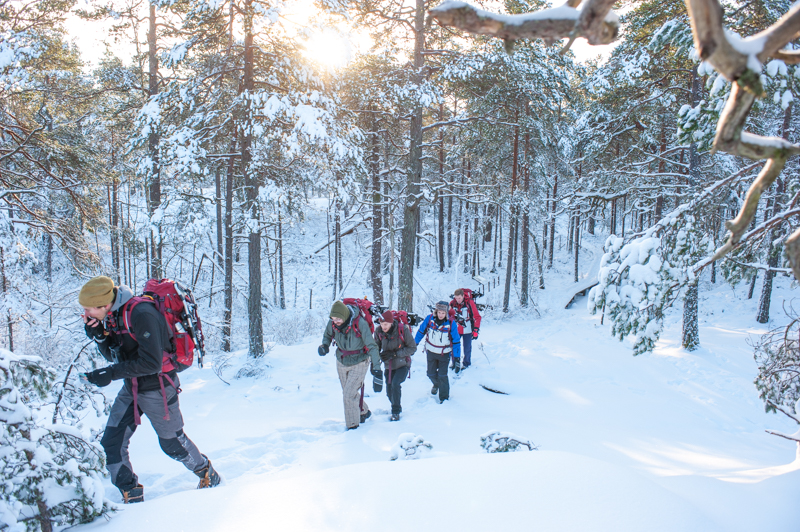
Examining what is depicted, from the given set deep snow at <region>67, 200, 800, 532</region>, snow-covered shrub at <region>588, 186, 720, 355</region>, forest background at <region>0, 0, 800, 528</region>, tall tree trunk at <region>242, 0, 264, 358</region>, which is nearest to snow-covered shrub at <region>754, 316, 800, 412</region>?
forest background at <region>0, 0, 800, 528</region>

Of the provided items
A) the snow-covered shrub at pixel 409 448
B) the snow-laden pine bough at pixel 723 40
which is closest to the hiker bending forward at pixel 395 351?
the snow-covered shrub at pixel 409 448

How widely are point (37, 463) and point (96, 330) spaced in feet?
4.54

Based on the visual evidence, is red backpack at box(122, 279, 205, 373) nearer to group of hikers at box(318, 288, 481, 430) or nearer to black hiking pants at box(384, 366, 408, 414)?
group of hikers at box(318, 288, 481, 430)

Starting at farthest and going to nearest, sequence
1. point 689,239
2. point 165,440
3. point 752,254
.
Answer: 1. point 752,254
2. point 689,239
3. point 165,440

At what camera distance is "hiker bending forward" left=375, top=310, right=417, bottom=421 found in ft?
20.3

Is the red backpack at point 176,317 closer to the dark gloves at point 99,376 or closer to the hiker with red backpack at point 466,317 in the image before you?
the dark gloves at point 99,376

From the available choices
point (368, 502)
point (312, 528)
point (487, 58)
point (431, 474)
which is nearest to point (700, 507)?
point (431, 474)

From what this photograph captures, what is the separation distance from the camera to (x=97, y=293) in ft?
10.5

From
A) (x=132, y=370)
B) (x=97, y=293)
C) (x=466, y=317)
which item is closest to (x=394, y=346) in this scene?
(x=466, y=317)

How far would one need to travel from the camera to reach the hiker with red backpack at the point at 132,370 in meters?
3.27

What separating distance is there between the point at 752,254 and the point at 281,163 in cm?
934

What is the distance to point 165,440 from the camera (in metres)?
3.62

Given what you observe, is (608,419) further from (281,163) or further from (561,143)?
(561,143)

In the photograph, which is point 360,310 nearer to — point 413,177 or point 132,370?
point 132,370
